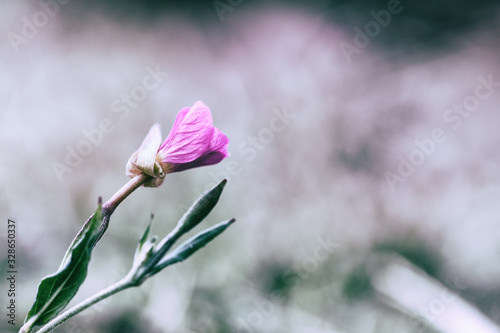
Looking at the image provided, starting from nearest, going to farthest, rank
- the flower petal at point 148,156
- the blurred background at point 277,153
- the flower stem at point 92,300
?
1. the flower stem at point 92,300
2. the flower petal at point 148,156
3. the blurred background at point 277,153

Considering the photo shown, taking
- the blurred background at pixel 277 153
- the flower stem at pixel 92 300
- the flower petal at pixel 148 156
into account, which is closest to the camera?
the flower stem at pixel 92 300

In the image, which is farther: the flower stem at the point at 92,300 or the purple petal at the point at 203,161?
the purple petal at the point at 203,161

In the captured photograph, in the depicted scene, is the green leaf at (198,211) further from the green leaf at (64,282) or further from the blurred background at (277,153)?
the blurred background at (277,153)

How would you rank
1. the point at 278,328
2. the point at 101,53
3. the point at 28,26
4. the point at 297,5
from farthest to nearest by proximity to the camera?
the point at 297,5 < the point at 101,53 < the point at 28,26 < the point at 278,328

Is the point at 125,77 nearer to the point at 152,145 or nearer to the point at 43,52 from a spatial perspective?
the point at 43,52

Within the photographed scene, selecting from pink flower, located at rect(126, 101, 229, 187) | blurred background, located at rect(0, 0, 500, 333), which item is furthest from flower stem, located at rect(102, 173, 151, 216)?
blurred background, located at rect(0, 0, 500, 333)

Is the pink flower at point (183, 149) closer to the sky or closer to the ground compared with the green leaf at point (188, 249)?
closer to the sky

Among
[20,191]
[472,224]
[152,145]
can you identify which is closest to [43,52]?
[20,191]

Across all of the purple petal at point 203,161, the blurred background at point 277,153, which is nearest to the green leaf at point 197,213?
the purple petal at point 203,161
